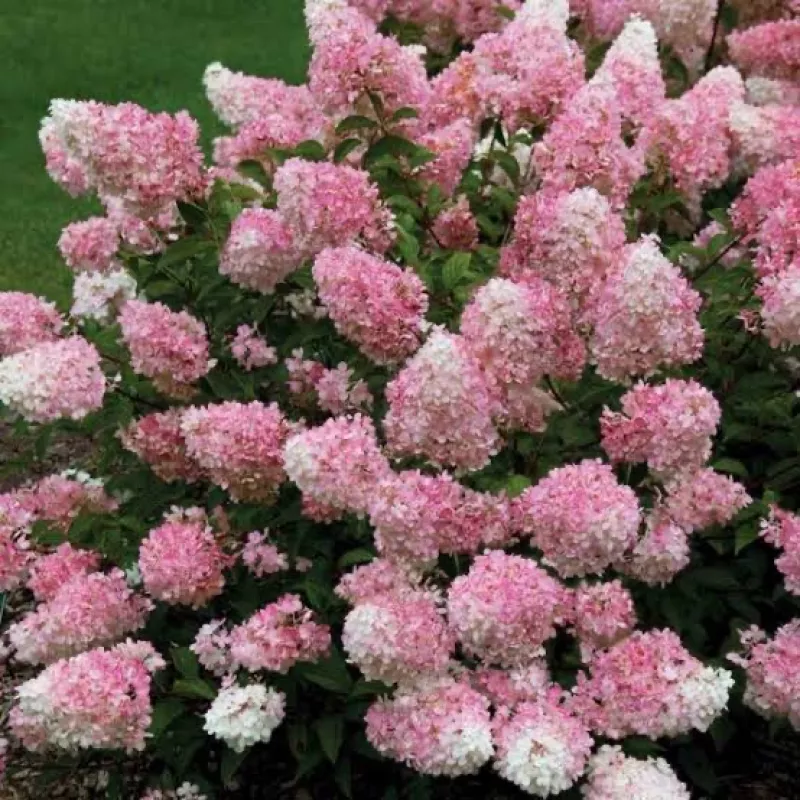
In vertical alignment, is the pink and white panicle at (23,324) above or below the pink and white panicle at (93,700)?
above

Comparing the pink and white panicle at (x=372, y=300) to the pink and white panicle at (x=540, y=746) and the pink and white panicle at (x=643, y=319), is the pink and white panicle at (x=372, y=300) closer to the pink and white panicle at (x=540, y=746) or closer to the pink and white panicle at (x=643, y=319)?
the pink and white panicle at (x=643, y=319)

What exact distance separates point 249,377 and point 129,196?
0.54 m

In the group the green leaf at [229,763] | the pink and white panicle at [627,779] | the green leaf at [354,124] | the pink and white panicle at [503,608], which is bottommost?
the green leaf at [229,763]

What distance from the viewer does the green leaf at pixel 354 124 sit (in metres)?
3.61

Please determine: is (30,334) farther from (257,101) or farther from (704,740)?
(704,740)

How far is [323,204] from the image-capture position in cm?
322

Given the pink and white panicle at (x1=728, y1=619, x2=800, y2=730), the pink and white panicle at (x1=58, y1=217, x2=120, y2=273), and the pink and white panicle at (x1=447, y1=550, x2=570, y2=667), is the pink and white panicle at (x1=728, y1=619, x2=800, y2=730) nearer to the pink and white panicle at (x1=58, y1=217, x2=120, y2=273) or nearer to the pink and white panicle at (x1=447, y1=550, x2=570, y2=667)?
the pink and white panicle at (x1=447, y1=550, x2=570, y2=667)

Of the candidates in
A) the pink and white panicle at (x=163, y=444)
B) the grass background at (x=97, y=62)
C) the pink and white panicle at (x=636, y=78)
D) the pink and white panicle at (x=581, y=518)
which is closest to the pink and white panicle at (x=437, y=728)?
the pink and white panicle at (x=581, y=518)

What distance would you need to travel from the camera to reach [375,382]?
11.0 feet

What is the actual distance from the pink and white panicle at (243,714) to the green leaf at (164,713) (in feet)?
0.65

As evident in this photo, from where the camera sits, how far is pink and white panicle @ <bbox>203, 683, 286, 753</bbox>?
117 inches

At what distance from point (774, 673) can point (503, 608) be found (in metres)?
0.74

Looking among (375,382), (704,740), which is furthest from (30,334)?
Result: (704,740)

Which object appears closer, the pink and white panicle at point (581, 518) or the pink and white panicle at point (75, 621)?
the pink and white panicle at point (581, 518)
